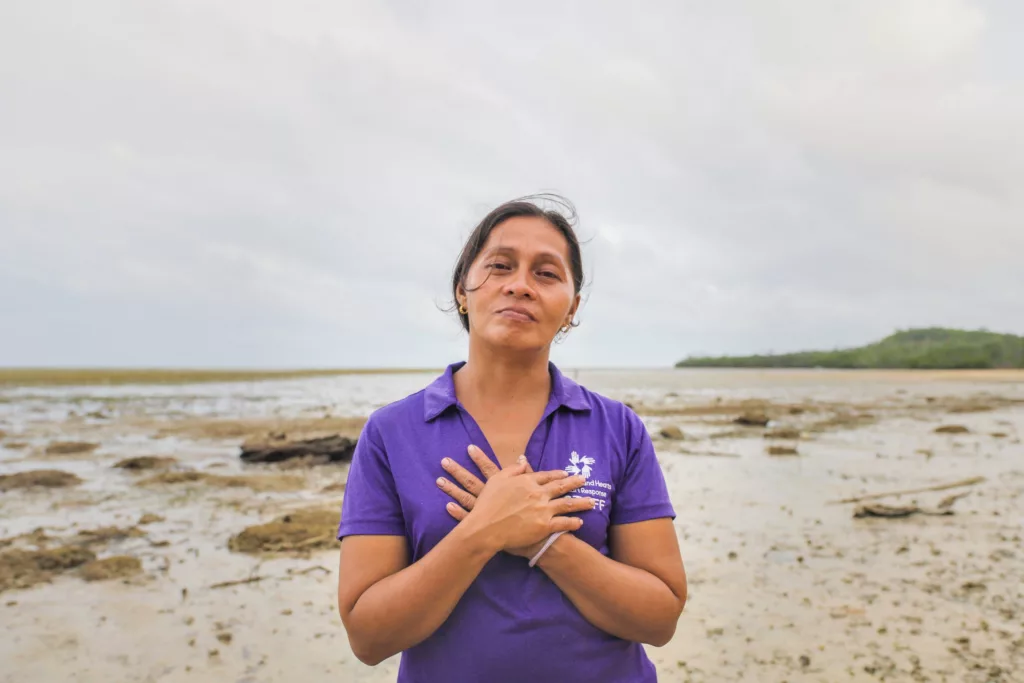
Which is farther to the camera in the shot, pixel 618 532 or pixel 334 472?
pixel 334 472

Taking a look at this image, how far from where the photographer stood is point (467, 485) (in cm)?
197

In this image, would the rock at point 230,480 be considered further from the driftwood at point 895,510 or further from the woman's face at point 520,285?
the woman's face at point 520,285

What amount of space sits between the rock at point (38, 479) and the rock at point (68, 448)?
11.1 ft

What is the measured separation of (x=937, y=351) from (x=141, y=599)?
84272 millimetres

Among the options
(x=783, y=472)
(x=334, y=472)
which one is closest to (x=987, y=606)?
(x=783, y=472)

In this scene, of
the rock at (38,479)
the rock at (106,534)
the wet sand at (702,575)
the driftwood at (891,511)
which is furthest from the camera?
the rock at (38,479)

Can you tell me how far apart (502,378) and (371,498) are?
61 centimetres

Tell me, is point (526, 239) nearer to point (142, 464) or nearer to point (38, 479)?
point (38, 479)

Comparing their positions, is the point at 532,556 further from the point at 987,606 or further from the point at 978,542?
the point at 978,542

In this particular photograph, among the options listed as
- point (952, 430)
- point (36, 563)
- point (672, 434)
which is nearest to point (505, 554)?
Answer: point (36, 563)

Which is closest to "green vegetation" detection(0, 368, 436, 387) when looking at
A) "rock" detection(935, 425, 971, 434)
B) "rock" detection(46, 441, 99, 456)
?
"rock" detection(46, 441, 99, 456)

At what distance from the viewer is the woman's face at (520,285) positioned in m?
2.17

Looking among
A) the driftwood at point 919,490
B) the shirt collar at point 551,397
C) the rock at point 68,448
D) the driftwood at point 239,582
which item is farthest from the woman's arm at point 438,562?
the rock at point 68,448

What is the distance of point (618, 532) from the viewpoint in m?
2.12
